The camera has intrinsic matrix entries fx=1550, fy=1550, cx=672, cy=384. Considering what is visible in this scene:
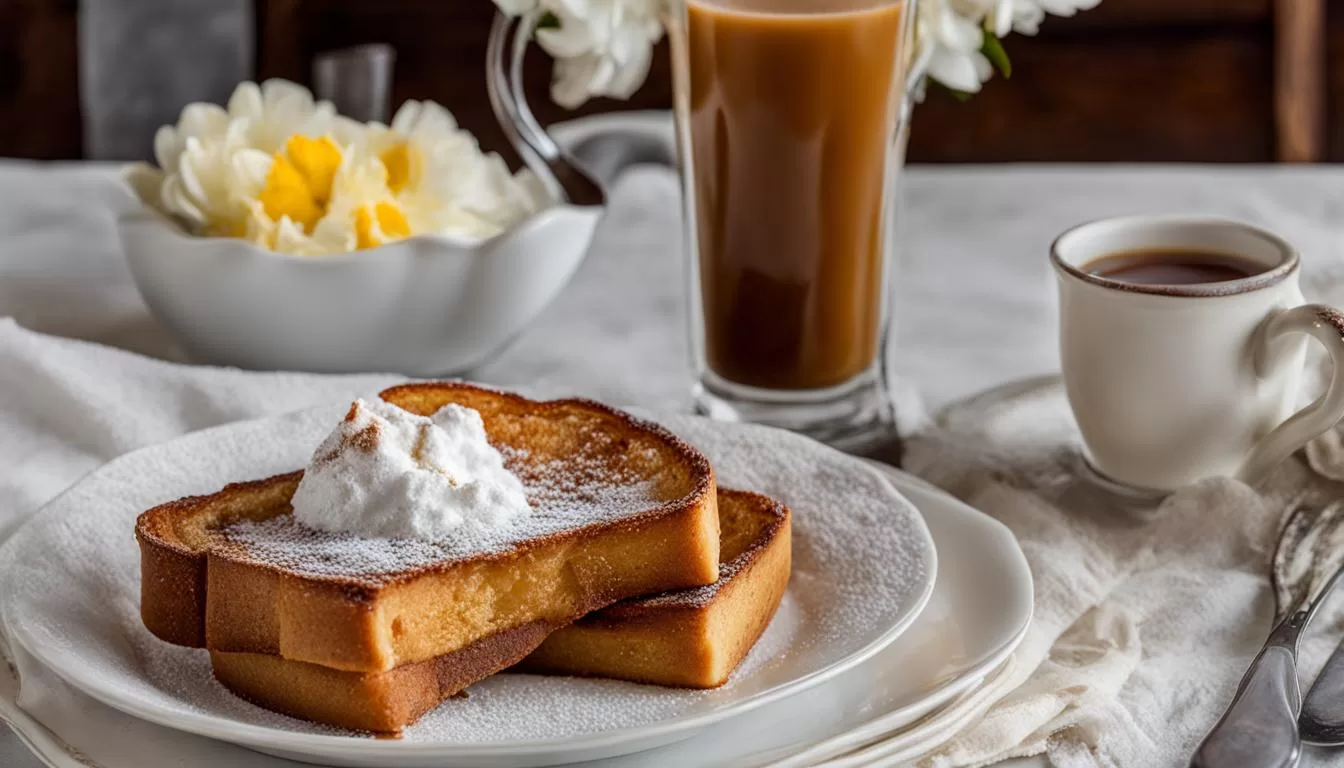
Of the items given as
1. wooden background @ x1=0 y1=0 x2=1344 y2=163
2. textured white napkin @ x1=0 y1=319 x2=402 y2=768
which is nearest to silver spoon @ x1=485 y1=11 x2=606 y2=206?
textured white napkin @ x1=0 y1=319 x2=402 y2=768

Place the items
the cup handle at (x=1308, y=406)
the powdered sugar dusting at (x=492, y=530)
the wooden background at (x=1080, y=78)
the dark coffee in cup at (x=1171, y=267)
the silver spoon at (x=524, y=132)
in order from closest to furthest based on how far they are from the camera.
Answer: the powdered sugar dusting at (x=492, y=530) < the cup handle at (x=1308, y=406) < the dark coffee in cup at (x=1171, y=267) < the silver spoon at (x=524, y=132) < the wooden background at (x=1080, y=78)

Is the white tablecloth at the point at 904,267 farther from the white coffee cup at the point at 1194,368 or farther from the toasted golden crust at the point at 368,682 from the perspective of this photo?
the toasted golden crust at the point at 368,682

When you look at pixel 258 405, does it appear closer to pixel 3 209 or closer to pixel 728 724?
pixel 728 724

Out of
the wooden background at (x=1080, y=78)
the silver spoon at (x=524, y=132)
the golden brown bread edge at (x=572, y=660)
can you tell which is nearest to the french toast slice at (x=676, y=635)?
the golden brown bread edge at (x=572, y=660)

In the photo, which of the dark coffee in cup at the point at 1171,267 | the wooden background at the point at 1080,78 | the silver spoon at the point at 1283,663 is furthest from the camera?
the wooden background at the point at 1080,78

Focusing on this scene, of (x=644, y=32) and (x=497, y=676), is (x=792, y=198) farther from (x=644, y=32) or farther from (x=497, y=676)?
(x=497, y=676)

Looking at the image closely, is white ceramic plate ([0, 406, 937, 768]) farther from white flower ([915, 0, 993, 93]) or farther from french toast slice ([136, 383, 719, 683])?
white flower ([915, 0, 993, 93])

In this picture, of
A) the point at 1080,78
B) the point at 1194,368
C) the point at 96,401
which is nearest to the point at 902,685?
the point at 1194,368
